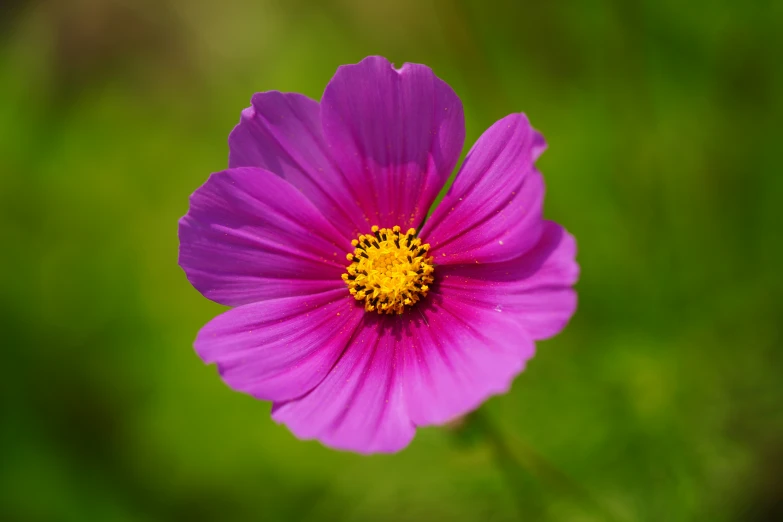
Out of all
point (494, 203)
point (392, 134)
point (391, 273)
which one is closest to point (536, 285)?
point (494, 203)

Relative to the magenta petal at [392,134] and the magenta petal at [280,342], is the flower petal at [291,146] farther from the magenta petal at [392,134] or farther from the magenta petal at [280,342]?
the magenta petal at [280,342]

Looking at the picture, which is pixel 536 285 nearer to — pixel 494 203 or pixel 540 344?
pixel 494 203

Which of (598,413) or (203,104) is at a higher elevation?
(203,104)

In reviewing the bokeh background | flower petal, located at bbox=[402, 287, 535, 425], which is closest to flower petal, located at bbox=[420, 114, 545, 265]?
flower petal, located at bbox=[402, 287, 535, 425]

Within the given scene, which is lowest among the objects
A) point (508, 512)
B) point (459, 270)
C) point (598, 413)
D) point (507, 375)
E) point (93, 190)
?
point (508, 512)

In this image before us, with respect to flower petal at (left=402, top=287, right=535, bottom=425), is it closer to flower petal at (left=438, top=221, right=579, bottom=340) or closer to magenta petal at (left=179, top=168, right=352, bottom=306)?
flower petal at (left=438, top=221, right=579, bottom=340)

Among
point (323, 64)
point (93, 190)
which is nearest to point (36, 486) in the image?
point (93, 190)

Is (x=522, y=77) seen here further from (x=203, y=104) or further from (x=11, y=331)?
(x=11, y=331)
